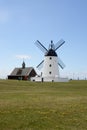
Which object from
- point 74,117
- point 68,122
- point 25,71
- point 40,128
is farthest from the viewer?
point 25,71

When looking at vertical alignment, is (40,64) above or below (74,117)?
above

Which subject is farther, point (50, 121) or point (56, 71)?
point (56, 71)

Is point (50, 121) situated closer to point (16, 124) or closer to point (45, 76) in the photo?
point (16, 124)

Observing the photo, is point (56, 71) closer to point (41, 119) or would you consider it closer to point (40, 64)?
point (40, 64)

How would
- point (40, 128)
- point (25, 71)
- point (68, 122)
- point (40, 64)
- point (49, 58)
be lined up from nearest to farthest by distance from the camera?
point (40, 128)
point (68, 122)
point (49, 58)
point (40, 64)
point (25, 71)

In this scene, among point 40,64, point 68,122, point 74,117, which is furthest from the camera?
point 40,64

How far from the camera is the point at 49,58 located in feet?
351

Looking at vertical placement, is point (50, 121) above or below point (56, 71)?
below

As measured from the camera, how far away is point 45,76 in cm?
10969

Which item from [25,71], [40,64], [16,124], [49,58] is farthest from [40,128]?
[25,71]

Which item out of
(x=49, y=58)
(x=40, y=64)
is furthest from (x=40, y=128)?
(x=40, y=64)

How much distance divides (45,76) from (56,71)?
4.11m

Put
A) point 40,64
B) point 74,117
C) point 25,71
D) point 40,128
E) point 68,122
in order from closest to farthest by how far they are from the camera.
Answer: point 40,128
point 68,122
point 74,117
point 40,64
point 25,71

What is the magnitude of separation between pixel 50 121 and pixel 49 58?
8809 cm
